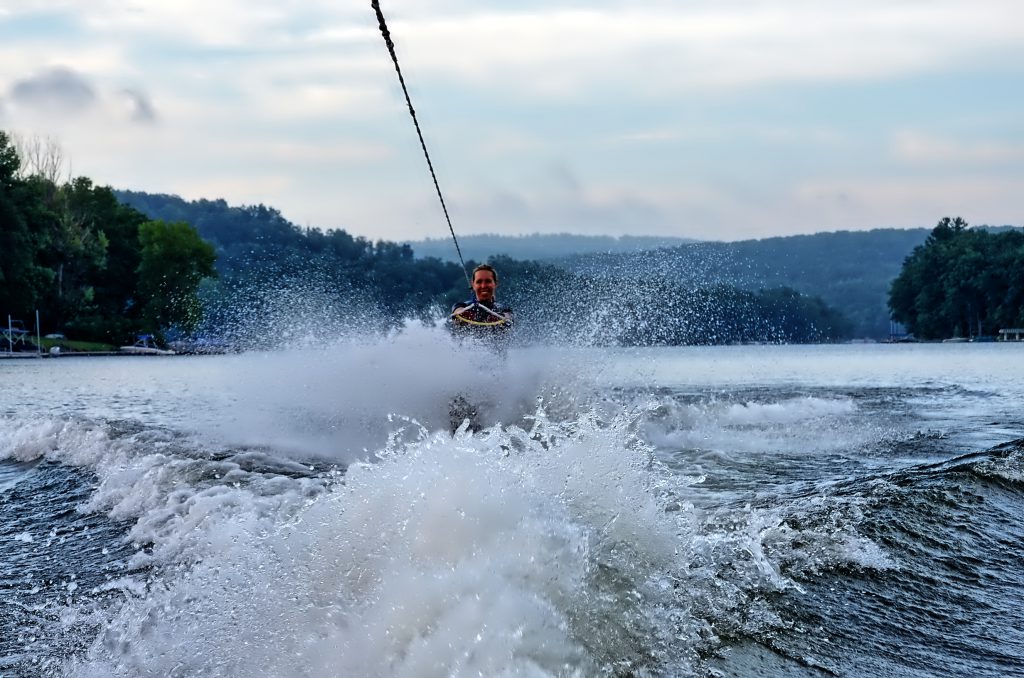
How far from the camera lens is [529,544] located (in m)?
3.94

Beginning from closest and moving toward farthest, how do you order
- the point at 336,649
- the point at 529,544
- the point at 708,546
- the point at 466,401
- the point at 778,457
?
the point at 336,649 → the point at 529,544 → the point at 708,546 → the point at 778,457 → the point at 466,401

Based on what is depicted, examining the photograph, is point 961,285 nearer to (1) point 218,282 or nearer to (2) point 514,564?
(1) point 218,282

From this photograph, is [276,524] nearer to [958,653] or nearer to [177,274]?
[958,653]

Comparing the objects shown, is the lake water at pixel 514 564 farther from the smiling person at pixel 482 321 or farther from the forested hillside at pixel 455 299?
the forested hillside at pixel 455 299

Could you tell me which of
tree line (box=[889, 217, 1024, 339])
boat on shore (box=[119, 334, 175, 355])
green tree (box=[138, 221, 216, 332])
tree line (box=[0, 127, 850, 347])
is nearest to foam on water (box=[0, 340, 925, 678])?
tree line (box=[0, 127, 850, 347])

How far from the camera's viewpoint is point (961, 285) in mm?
101062

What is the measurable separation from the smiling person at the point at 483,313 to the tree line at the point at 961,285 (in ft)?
309

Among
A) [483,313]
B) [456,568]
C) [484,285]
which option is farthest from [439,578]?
[484,285]

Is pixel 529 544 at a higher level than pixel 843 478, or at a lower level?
higher

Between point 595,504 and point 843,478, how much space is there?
161 inches

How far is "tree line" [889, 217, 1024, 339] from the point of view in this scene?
96.3 metres

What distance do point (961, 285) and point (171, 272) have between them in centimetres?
7767

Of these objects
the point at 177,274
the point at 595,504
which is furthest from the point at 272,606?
the point at 177,274

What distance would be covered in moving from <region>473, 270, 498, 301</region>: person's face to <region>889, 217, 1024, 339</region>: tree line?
94.1m
